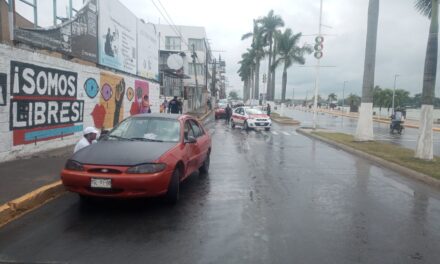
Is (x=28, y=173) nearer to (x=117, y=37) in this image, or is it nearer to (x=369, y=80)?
(x=117, y=37)

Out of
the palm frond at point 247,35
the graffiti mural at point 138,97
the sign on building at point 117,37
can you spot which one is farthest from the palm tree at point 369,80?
the palm frond at point 247,35

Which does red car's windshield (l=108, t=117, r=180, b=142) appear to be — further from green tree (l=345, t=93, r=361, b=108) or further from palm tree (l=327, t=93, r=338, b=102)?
palm tree (l=327, t=93, r=338, b=102)

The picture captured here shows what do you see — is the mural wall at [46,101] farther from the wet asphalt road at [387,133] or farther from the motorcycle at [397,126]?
the motorcycle at [397,126]

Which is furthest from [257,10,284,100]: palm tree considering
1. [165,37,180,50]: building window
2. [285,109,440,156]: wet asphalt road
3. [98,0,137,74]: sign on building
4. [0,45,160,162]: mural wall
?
[0,45,160,162]: mural wall

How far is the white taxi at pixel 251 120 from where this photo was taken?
25641 mm

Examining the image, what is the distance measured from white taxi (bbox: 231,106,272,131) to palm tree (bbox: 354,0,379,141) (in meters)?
8.85

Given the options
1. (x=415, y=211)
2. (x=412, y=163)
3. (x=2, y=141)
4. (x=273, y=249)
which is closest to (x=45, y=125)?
(x=2, y=141)

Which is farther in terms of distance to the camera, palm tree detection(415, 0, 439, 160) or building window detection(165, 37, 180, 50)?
building window detection(165, 37, 180, 50)

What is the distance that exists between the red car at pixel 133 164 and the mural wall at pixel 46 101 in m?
3.60

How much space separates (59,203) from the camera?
648 centimetres

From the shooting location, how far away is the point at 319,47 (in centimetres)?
2481

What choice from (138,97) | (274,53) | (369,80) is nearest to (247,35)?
(274,53)

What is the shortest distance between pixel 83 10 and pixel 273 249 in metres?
12.0

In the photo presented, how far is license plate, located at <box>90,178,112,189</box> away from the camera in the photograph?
5.68 m
